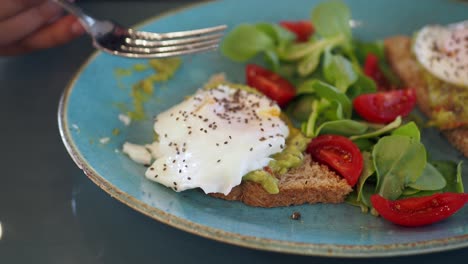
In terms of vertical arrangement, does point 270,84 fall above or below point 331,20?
below

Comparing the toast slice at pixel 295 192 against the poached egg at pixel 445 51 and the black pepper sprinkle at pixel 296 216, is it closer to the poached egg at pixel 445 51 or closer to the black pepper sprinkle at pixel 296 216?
the black pepper sprinkle at pixel 296 216

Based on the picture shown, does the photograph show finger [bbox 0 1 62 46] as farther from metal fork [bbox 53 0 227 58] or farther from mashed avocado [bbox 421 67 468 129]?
mashed avocado [bbox 421 67 468 129]

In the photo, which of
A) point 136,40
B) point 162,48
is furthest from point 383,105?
point 136,40

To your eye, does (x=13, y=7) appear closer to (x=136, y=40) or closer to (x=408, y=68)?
(x=136, y=40)

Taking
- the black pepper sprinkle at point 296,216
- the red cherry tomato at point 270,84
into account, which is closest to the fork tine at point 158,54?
the red cherry tomato at point 270,84

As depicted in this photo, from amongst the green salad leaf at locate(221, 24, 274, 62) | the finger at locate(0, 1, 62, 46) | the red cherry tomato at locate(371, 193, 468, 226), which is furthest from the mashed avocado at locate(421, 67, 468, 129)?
the finger at locate(0, 1, 62, 46)
